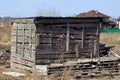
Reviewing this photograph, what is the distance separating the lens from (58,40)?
63.8 ft

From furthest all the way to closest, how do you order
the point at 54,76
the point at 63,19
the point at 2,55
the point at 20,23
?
1. the point at 2,55
2. the point at 20,23
3. the point at 63,19
4. the point at 54,76

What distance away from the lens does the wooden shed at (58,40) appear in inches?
758

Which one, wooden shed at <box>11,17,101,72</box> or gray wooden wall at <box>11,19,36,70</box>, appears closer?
wooden shed at <box>11,17,101,72</box>

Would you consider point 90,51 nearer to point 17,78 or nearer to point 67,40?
point 67,40

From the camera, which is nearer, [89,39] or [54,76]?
[54,76]

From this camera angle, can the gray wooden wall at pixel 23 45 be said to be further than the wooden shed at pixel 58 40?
Yes

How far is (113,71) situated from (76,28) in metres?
2.96

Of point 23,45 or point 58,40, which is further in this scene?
point 23,45

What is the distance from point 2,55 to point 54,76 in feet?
43.1

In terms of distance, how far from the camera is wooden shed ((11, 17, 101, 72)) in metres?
19.3

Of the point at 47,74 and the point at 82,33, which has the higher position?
the point at 82,33

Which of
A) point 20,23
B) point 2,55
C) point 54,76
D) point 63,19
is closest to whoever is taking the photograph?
point 54,76

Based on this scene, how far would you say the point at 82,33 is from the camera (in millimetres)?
19891

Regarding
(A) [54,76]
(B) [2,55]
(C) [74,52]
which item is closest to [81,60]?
(C) [74,52]
